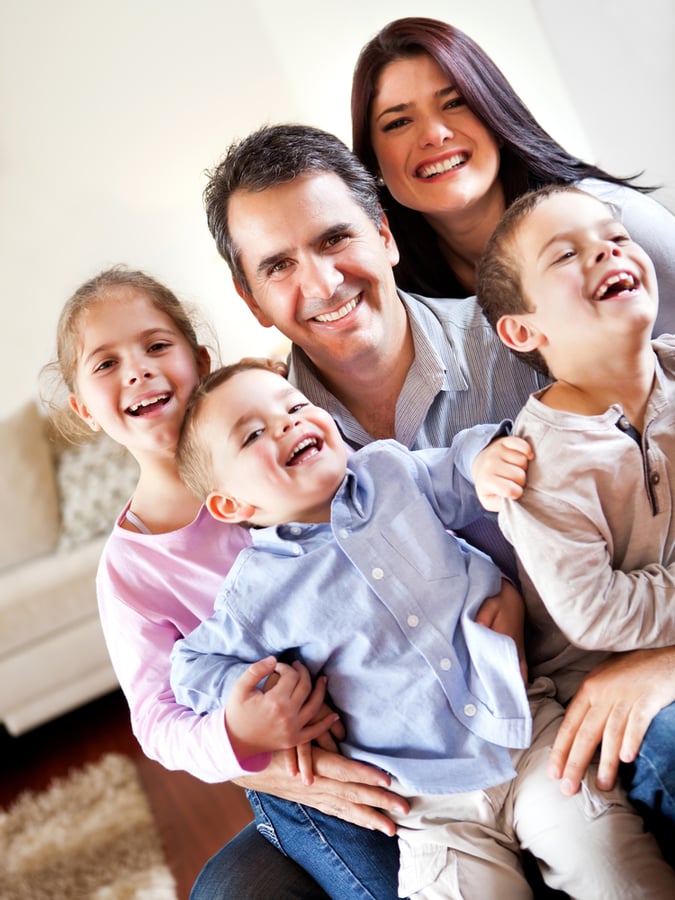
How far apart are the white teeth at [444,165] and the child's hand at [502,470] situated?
2.13 feet

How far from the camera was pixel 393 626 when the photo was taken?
1.11m

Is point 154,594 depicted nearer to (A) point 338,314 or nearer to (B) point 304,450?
(B) point 304,450

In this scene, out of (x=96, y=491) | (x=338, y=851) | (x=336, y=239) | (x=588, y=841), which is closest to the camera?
(x=588, y=841)

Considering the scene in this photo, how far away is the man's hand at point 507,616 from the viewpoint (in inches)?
42.9

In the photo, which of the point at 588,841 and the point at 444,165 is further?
the point at 444,165

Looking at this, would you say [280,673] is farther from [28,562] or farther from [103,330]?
[28,562]

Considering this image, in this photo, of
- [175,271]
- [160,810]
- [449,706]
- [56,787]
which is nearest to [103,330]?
[449,706]

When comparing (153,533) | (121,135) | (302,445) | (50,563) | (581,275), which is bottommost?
(50,563)

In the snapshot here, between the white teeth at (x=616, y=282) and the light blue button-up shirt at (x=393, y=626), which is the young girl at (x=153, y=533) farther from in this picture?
the white teeth at (x=616, y=282)

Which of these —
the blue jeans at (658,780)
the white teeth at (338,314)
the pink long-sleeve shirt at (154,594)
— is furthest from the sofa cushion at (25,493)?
the blue jeans at (658,780)

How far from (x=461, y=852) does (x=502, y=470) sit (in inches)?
18.8

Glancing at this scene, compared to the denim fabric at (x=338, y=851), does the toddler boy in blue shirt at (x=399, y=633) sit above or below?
above

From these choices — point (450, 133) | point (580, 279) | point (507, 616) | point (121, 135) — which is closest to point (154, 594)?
point (507, 616)

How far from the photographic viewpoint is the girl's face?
1312 millimetres
